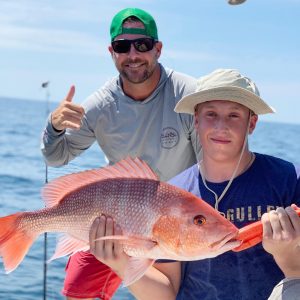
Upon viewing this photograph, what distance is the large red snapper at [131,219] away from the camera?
251 cm

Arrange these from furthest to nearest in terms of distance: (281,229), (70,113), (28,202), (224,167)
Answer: (28,202) < (70,113) < (224,167) < (281,229)

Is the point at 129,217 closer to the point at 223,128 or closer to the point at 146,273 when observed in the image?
the point at 146,273

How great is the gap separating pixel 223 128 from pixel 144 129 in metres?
1.42

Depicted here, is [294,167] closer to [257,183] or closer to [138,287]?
[257,183]

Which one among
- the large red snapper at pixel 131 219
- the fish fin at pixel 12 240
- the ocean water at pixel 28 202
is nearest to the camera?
the large red snapper at pixel 131 219

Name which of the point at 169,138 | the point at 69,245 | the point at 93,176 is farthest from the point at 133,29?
the point at 69,245

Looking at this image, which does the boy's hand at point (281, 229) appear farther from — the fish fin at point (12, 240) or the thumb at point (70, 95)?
the thumb at point (70, 95)

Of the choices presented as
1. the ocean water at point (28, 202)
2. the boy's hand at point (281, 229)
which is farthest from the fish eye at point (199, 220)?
the ocean water at point (28, 202)

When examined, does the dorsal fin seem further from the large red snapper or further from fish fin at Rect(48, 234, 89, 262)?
fish fin at Rect(48, 234, 89, 262)

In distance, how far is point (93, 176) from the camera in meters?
2.81

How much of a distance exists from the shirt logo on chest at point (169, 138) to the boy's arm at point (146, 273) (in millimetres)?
1275

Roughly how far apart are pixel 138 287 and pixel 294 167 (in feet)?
3.17

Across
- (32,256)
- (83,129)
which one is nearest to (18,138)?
(32,256)

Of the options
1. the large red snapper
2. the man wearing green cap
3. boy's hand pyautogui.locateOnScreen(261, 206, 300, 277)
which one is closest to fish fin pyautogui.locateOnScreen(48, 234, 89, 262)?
the large red snapper
